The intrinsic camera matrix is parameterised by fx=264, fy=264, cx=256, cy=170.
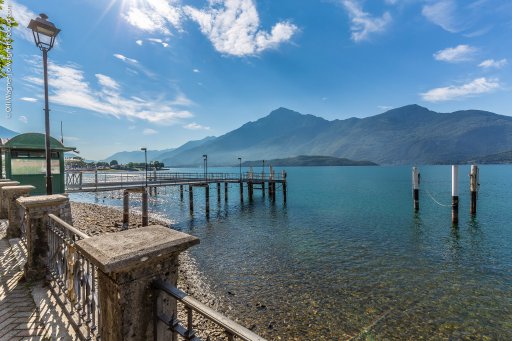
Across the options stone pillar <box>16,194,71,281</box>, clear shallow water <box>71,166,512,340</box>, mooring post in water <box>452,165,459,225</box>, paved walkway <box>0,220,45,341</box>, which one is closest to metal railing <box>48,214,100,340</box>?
stone pillar <box>16,194,71,281</box>

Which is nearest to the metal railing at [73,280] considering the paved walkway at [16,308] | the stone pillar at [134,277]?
the paved walkway at [16,308]

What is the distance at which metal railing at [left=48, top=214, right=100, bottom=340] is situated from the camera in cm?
364

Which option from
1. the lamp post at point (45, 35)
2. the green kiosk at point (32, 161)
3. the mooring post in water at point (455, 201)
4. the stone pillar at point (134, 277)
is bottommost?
Result: the mooring post in water at point (455, 201)

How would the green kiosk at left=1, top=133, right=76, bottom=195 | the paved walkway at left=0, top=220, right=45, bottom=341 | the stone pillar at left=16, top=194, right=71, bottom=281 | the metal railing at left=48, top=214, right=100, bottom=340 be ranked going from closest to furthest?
1. the metal railing at left=48, top=214, right=100, bottom=340
2. the paved walkway at left=0, top=220, right=45, bottom=341
3. the stone pillar at left=16, top=194, right=71, bottom=281
4. the green kiosk at left=1, top=133, right=76, bottom=195

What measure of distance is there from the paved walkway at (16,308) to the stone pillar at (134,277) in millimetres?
2515

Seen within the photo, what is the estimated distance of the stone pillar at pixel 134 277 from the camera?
89.4 inches

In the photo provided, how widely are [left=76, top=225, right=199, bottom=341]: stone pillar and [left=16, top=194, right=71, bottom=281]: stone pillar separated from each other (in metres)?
3.83

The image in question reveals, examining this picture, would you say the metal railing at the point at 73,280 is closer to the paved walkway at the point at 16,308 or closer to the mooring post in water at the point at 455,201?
the paved walkway at the point at 16,308

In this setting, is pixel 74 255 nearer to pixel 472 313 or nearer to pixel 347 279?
pixel 347 279

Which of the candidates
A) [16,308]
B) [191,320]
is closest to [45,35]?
[16,308]

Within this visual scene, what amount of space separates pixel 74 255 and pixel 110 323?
2184mm

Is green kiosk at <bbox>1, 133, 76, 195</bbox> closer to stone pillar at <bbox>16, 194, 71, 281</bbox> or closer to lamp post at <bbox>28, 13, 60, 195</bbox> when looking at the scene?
lamp post at <bbox>28, 13, 60, 195</bbox>

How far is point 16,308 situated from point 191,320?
459cm

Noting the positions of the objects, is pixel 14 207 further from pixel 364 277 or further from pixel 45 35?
pixel 364 277
